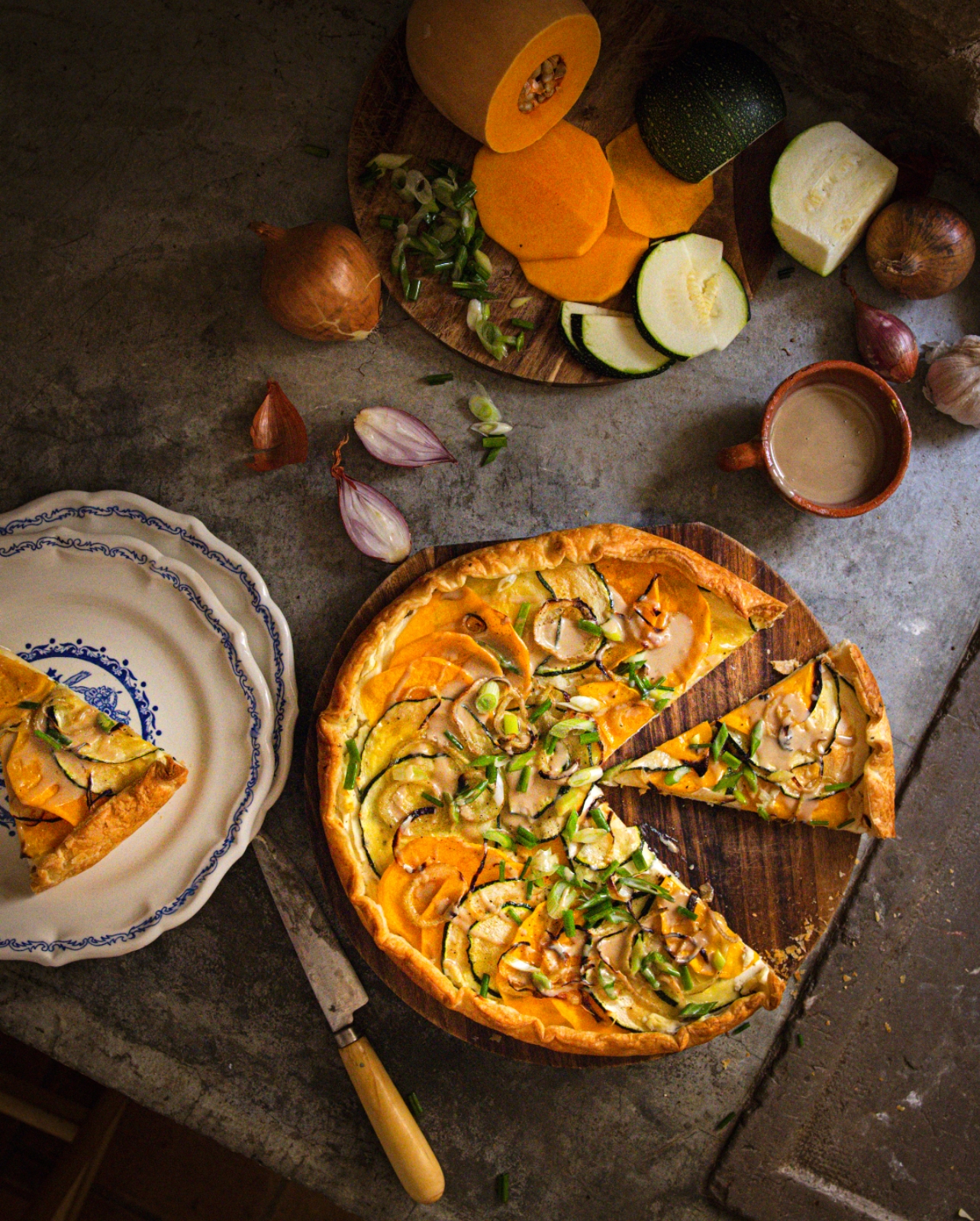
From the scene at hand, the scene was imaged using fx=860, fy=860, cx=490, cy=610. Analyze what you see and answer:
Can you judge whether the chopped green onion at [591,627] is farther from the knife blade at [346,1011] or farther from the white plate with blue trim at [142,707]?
the knife blade at [346,1011]

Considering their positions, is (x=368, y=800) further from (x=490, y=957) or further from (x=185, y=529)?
(x=185, y=529)

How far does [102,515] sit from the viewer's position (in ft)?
11.8

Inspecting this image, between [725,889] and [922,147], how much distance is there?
3.45 meters

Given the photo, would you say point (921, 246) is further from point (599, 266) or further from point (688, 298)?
point (599, 266)

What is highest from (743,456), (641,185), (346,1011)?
(641,185)

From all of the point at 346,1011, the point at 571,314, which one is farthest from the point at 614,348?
the point at 346,1011

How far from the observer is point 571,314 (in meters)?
3.76

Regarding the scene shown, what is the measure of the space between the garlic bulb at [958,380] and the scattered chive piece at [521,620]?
7.10 ft

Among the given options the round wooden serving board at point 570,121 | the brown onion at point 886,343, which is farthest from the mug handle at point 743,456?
the brown onion at point 886,343

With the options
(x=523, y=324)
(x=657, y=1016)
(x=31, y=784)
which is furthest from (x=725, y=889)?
(x=31, y=784)

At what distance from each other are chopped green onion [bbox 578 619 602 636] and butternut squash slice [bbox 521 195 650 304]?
1.43 metres

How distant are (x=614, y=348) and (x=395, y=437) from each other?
3.39 ft

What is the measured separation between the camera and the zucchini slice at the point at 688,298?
145 inches

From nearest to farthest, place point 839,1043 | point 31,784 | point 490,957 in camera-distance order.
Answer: point 31,784 → point 490,957 → point 839,1043
